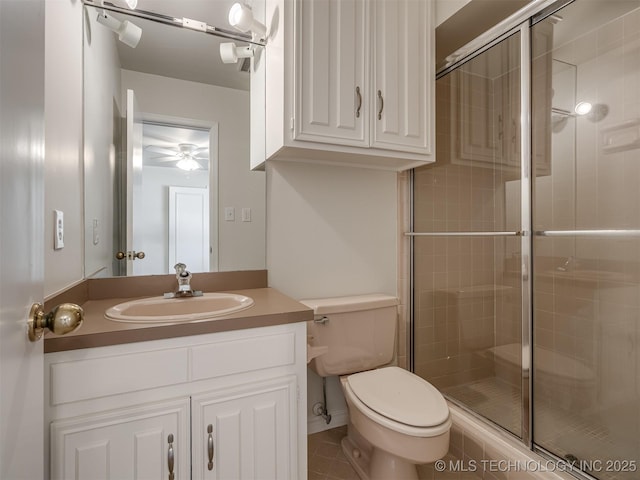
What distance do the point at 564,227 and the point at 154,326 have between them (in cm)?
166

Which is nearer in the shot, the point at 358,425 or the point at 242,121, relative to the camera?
the point at 358,425

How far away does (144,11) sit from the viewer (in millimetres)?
1459

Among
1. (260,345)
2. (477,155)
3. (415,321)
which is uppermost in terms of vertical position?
(477,155)

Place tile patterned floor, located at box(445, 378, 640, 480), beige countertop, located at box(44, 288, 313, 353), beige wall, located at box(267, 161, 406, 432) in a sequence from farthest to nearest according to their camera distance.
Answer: beige wall, located at box(267, 161, 406, 432)
tile patterned floor, located at box(445, 378, 640, 480)
beige countertop, located at box(44, 288, 313, 353)

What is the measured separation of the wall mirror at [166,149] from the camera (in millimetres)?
1400

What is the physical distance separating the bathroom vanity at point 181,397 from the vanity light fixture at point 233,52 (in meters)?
1.23

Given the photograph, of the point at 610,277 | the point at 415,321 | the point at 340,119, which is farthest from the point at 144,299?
the point at 610,277

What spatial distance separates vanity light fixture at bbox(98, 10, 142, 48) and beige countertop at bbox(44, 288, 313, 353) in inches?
45.2

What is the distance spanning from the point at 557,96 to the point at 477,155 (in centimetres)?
42

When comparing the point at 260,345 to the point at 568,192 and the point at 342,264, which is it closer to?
the point at 342,264

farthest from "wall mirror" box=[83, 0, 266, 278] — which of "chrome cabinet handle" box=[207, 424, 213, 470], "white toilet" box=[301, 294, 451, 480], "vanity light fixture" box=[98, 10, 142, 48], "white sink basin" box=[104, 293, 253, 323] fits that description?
"chrome cabinet handle" box=[207, 424, 213, 470]

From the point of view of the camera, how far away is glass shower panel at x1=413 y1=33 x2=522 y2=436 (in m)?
1.59

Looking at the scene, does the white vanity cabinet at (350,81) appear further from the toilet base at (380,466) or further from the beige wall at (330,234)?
the toilet base at (380,466)

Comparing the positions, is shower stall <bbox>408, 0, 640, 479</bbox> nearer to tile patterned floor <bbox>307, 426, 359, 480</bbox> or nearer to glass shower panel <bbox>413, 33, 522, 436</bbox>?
glass shower panel <bbox>413, 33, 522, 436</bbox>
